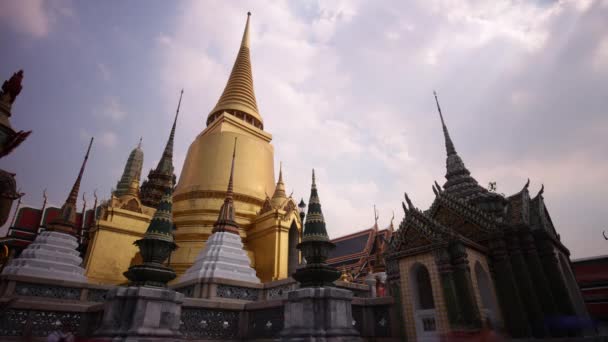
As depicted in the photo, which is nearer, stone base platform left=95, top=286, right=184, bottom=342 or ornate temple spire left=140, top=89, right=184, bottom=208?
stone base platform left=95, top=286, right=184, bottom=342

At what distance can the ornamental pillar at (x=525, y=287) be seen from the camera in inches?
333

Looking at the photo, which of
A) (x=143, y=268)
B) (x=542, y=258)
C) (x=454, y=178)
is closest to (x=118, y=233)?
(x=143, y=268)

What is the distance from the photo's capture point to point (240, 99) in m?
24.4

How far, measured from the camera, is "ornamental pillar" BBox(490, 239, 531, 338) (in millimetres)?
8242

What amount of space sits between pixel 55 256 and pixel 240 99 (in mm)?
15351

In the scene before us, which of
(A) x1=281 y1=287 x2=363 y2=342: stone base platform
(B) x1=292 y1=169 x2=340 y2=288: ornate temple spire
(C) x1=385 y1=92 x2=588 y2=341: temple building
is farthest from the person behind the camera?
(C) x1=385 y1=92 x2=588 y2=341: temple building

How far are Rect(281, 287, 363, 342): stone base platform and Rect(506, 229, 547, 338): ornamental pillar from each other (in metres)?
5.96

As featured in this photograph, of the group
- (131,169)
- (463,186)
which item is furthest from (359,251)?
(131,169)

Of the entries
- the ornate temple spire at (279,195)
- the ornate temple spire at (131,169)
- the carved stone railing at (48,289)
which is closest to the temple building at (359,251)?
the ornate temple spire at (279,195)

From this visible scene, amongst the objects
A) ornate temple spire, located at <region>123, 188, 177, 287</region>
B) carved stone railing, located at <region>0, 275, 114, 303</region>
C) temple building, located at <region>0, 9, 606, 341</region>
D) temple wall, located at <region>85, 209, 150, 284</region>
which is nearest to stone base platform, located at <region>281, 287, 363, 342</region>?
temple building, located at <region>0, 9, 606, 341</region>

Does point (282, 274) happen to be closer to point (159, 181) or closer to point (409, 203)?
point (409, 203)

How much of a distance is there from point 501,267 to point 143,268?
350 inches

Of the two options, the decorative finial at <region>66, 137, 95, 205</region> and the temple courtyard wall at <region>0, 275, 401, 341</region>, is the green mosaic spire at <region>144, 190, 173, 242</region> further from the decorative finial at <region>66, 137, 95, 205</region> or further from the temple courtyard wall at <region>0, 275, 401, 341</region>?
the decorative finial at <region>66, 137, 95, 205</region>

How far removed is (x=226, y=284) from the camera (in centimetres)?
1027
